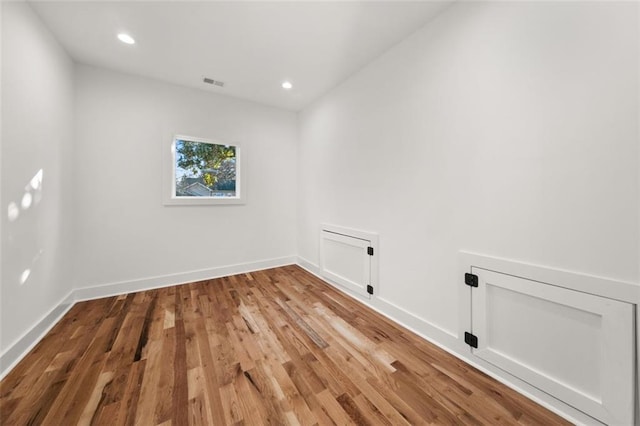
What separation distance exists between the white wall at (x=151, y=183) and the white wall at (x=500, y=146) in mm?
1737

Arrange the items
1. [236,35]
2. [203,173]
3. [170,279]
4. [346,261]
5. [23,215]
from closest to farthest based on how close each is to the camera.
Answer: [23,215] → [236,35] → [346,261] → [170,279] → [203,173]

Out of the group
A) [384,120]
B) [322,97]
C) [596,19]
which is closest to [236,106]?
[322,97]

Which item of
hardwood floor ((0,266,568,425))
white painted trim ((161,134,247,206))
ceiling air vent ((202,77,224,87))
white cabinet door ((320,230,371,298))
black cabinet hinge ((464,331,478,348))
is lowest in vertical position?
hardwood floor ((0,266,568,425))

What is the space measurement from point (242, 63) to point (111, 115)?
5.35 ft

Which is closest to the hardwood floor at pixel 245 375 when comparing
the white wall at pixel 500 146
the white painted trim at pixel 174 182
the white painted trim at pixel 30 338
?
the white painted trim at pixel 30 338

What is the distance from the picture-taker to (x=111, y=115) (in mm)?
2652

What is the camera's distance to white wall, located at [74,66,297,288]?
2.58 m

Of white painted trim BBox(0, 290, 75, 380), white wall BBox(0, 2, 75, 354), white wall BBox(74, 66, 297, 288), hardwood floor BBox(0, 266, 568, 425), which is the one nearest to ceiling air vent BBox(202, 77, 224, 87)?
white wall BBox(74, 66, 297, 288)

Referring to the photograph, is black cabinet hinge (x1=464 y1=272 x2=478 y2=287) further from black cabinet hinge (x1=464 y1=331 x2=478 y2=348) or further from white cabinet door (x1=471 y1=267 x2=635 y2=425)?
black cabinet hinge (x1=464 y1=331 x2=478 y2=348)

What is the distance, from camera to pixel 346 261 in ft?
9.09

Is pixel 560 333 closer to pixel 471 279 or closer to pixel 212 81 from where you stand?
pixel 471 279

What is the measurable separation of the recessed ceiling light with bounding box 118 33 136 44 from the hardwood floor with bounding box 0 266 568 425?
2555 millimetres

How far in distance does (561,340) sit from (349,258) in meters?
1.77

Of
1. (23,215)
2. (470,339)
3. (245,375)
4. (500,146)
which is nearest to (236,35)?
(23,215)
